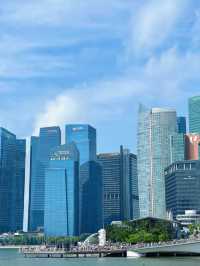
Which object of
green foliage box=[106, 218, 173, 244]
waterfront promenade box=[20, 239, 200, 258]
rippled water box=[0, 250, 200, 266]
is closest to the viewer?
rippled water box=[0, 250, 200, 266]

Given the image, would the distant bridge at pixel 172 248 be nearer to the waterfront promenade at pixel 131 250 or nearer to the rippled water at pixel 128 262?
the waterfront promenade at pixel 131 250

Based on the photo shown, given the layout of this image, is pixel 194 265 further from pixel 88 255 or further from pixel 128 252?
pixel 88 255

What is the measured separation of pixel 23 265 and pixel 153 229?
5185 centimetres

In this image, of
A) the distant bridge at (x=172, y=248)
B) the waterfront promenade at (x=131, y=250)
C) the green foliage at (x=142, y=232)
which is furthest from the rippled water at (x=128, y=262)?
the green foliage at (x=142, y=232)

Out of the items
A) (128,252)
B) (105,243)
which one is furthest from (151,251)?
(105,243)

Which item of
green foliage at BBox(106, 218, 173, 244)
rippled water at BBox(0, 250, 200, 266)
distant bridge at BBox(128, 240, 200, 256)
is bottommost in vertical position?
rippled water at BBox(0, 250, 200, 266)

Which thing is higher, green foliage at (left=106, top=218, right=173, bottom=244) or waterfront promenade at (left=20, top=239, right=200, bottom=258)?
green foliage at (left=106, top=218, right=173, bottom=244)

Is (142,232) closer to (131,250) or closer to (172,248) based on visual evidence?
(131,250)

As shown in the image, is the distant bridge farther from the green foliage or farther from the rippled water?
the green foliage

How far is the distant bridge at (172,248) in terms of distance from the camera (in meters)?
111

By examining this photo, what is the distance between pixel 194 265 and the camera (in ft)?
282

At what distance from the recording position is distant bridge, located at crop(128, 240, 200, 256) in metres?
111

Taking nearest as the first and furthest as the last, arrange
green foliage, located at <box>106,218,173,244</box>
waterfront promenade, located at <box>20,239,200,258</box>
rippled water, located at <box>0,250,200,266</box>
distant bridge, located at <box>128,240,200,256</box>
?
rippled water, located at <box>0,250,200,266</box>, distant bridge, located at <box>128,240,200,256</box>, waterfront promenade, located at <box>20,239,200,258</box>, green foliage, located at <box>106,218,173,244</box>

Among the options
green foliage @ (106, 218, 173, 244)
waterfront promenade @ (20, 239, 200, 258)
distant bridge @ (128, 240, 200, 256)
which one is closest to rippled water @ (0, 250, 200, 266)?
distant bridge @ (128, 240, 200, 256)
